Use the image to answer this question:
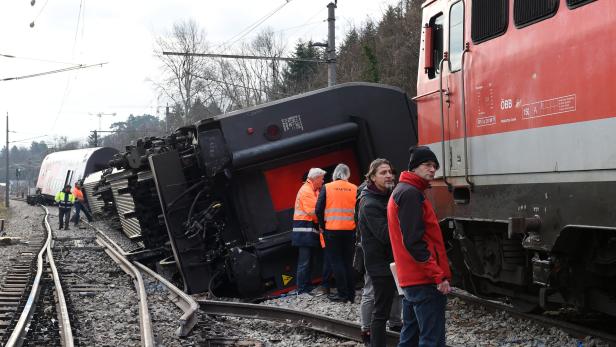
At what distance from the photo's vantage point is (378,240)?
6.09 meters

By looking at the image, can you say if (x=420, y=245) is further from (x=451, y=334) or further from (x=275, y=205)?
(x=275, y=205)

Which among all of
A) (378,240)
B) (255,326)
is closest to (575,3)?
(378,240)

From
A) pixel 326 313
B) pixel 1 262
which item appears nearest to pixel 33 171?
pixel 1 262

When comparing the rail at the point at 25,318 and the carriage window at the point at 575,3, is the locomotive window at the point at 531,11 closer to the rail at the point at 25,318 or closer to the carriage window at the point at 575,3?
the carriage window at the point at 575,3

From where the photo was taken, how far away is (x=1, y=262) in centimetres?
1577

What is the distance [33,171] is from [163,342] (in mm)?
117736

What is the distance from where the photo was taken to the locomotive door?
23.1 feet

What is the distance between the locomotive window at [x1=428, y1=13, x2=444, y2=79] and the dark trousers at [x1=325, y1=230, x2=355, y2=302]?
2573 mm

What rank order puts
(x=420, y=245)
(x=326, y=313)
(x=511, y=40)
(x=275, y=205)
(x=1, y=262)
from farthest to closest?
1. (x=1, y=262)
2. (x=275, y=205)
3. (x=326, y=313)
4. (x=511, y=40)
5. (x=420, y=245)

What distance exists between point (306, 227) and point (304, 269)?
2.05 ft

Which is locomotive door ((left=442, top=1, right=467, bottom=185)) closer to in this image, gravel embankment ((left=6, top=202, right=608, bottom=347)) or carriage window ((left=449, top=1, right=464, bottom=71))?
carriage window ((left=449, top=1, right=464, bottom=71))

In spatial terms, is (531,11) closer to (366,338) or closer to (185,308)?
(366,338)

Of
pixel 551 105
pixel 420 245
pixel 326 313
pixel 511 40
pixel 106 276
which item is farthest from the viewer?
pixel 106 276

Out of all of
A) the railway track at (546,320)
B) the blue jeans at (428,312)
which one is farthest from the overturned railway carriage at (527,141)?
the blue jeans at (428,312)
